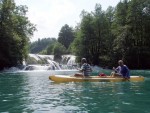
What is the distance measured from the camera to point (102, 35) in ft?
203

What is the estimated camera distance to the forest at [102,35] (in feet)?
158

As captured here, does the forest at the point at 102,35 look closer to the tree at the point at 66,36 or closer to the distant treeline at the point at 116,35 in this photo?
the distant treeline at the point at 116,35

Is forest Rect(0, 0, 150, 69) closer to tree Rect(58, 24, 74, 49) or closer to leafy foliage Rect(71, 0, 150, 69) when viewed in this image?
leafy foliage Rect(71, 0, 150, 69)

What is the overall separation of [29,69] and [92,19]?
18783 millimetres

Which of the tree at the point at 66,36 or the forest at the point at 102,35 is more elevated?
the tree at the point at 66,36

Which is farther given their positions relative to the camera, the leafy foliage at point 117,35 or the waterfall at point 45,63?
the leafy foliage at point 117,35

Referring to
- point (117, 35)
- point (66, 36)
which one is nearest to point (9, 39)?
point (117, 35)

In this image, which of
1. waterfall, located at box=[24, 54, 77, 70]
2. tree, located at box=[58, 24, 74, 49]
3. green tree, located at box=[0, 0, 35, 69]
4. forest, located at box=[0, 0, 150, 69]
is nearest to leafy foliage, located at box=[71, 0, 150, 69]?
forest, located at box=[0, 0, 150, 69]

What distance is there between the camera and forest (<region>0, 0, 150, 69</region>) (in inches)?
1892

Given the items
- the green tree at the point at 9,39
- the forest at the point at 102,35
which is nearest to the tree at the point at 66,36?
the forest at the point at 102,35

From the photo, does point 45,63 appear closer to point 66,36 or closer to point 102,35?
point 102,35

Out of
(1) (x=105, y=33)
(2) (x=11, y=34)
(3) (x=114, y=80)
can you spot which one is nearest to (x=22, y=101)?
(3) (x=114, y=80)

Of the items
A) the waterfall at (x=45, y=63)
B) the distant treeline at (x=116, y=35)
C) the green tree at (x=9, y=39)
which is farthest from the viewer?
the distant treeline at (x=116, y=35)

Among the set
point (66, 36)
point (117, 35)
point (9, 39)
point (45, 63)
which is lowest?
point (45, 63)
